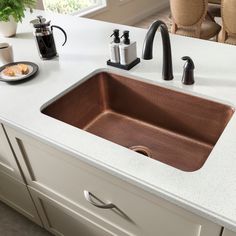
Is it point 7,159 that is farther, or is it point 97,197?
point 7,159

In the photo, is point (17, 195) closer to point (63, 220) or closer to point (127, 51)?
point (63, 220)

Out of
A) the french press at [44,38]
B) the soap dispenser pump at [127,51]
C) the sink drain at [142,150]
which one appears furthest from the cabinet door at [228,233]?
the french press at [44,38]

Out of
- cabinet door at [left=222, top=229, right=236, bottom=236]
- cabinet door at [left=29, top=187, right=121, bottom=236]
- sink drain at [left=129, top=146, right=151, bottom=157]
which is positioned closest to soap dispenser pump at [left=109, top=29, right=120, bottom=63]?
sink drain at [left=129, top=146, right=151, bottom=157]

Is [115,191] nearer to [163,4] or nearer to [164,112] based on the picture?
[164,112]

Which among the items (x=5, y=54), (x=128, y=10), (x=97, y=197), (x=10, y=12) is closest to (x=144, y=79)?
(x=97, y=197)

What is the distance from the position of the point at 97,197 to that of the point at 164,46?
0.56 m

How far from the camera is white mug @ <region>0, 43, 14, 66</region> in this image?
121 cm

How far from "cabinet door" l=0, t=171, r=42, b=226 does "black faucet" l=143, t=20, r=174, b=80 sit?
0.78 meters

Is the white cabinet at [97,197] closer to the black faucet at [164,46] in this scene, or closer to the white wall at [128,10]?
the black faucet at [164,46]

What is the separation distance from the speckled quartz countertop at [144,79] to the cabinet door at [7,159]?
145mm

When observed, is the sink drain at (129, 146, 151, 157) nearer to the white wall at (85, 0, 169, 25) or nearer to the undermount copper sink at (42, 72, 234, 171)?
the undermount copper sink at (42, 72, 234, 171)

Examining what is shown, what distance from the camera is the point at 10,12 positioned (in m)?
1.36

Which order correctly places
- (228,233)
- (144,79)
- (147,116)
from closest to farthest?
(228,233)
(144,79)
(147,116)

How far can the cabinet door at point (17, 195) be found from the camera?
1.27 meters
